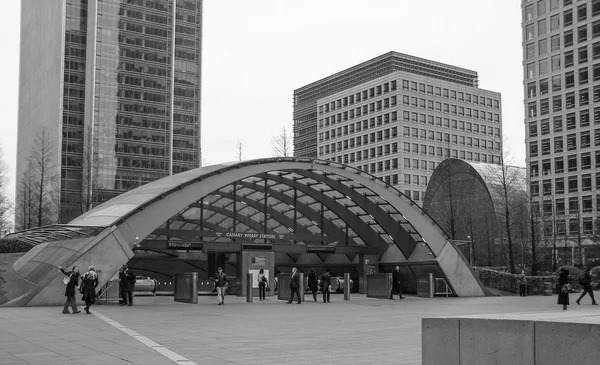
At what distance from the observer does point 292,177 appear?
40469mm

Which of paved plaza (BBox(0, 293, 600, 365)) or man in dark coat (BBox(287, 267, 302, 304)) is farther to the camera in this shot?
man in dark coat (BBox(287, 267, 302, 304))

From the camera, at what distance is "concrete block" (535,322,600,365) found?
7.63 meters

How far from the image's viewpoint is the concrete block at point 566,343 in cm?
763

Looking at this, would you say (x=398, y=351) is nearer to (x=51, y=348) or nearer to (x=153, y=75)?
(x=51, y=348)

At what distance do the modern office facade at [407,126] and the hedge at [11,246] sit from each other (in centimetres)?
9000

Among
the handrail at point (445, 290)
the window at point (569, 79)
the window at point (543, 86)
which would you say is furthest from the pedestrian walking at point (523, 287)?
→ the window at point (543, 86)

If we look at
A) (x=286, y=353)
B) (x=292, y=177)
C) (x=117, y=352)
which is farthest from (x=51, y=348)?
(x=292, y=177)

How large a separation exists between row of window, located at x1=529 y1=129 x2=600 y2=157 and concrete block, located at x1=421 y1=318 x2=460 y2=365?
297ft

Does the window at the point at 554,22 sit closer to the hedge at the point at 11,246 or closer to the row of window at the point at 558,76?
the row of window at the point at 558,76

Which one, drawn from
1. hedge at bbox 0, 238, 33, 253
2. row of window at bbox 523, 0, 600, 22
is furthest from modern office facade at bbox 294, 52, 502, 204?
hedge at bbox 0, 238, 33, 253

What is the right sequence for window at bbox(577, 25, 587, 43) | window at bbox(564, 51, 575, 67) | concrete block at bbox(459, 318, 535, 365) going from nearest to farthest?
1. concrete block at bbox(459, 318, 535, 365)
2. window at bbox(577, 25, 587, 43)
3. window at bbox(564, 51, 575, 67)

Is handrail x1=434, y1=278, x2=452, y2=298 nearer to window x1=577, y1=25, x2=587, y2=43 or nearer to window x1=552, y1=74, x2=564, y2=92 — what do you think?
window x1=577, y1=25, x2=587, y2=43

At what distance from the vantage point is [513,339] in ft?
27.7

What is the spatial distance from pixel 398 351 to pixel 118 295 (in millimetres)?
20466
